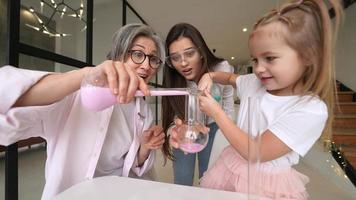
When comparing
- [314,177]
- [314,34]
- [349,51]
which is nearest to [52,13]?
[314,34]

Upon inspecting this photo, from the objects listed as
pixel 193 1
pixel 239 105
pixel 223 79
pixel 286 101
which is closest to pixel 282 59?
pixel 286 101

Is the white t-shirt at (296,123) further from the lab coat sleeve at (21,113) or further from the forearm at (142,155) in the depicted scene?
the lab coat sleeve at (21,113)

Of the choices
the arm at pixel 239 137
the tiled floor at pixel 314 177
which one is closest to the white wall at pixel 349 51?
the tiled floor at pixel 314 177

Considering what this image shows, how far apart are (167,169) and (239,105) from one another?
1.37 metres

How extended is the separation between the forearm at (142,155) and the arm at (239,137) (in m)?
0.35

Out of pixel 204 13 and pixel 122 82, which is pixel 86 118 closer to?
pixel 122 82

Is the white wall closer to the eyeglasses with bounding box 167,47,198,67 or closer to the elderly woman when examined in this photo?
the eyeglasses with bounding box 167,47,198,67

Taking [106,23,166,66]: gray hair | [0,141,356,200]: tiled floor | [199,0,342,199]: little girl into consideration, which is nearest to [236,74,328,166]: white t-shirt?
[199,0,342,199]: little girl

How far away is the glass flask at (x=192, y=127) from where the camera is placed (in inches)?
20.3

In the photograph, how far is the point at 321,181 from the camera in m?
1.94

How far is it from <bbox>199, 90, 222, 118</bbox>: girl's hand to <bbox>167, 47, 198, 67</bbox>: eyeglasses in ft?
2.10

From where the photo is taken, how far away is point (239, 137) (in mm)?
583

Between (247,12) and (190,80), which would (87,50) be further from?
(247,12)

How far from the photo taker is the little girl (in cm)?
Result: 60
